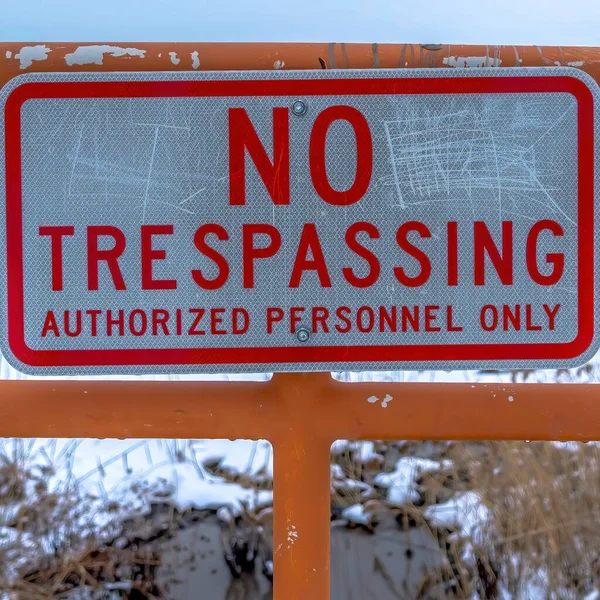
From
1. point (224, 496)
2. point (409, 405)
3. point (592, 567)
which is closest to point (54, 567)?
point (224, 496)

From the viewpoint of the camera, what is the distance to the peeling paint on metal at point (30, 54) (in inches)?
30.2

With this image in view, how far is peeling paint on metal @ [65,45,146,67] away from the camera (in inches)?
30.1

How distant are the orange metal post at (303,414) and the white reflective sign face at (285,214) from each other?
0.03m

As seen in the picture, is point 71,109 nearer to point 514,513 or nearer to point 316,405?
point 316,405

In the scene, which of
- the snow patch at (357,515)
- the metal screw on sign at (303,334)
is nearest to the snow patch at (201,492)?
the snow patch at (357,515)

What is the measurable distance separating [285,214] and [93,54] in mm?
290

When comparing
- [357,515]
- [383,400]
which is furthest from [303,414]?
[357,515]

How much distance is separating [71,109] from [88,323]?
0.81 ft

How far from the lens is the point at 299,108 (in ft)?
2.47

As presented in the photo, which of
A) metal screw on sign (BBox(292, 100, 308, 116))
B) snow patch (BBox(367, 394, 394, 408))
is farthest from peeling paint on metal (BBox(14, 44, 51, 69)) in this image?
snow patch (BBox(367, 394, 394, 408))

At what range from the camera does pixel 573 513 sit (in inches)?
67.0

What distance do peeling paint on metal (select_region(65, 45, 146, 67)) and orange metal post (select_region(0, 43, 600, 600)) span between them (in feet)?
0.11

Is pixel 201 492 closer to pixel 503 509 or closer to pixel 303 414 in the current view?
pixel 503 509

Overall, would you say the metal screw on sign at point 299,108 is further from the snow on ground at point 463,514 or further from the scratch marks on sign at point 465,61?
the snow on ground at point 463,514
